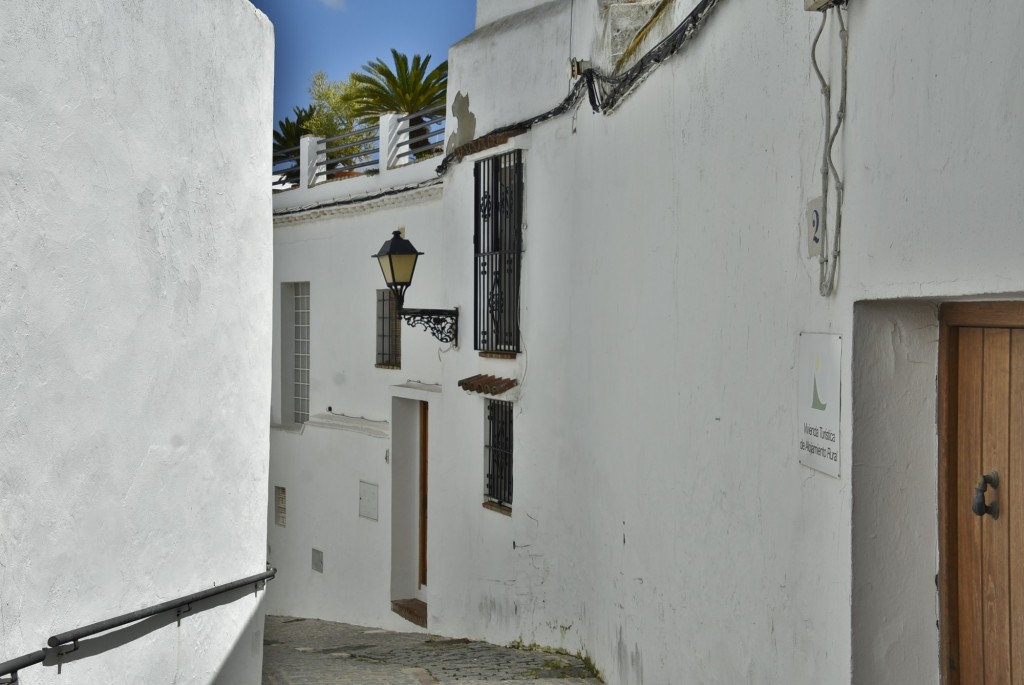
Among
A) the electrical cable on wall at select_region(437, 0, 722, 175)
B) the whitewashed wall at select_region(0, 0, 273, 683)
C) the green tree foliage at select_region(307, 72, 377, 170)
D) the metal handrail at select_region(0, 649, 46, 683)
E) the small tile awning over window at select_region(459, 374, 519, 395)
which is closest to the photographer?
the metal handrail at select_region(0, 649, 46, 683)

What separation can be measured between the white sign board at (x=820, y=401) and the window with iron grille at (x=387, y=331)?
9844mm

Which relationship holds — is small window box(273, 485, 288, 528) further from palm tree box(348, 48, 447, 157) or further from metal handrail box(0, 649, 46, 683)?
metal handrail box(0, 649, 46, 683)

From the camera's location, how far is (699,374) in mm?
4762

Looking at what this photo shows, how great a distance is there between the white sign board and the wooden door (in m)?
0.31

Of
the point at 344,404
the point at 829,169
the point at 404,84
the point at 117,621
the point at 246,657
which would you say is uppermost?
the point at 404,84

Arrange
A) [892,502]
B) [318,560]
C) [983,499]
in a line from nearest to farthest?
[983,499]
[892,502]
[318,560]

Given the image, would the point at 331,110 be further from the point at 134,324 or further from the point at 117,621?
the point at 117,621

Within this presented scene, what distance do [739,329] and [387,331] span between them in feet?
31.1

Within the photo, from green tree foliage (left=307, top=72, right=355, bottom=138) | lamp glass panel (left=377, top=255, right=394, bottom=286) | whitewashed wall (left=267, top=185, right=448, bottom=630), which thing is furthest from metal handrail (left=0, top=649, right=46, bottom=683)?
green tree foliage (left=307, top=72, right=355, bottom=138)

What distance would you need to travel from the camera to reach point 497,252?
9.28 metres

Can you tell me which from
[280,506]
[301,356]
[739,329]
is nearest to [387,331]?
[301,356]

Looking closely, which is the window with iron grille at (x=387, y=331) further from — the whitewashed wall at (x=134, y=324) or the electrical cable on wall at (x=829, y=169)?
the electrical cable on wall at (x=829, y=169)

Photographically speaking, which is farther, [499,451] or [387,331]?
[387,331]

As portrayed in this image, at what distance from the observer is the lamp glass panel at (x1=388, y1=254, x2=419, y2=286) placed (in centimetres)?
925
